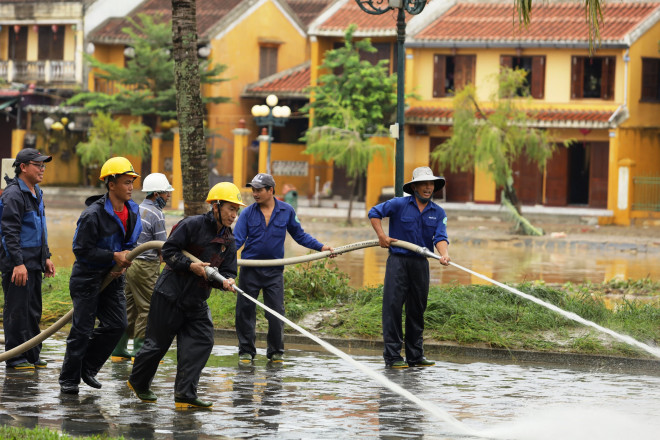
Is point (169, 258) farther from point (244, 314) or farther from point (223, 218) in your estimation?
point (244, 314)

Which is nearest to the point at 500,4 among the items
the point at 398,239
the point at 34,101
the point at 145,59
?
the point at 145,59

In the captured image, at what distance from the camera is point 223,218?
30.5 ft

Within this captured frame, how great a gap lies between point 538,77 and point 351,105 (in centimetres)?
627

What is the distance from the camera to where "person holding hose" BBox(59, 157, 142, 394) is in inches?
387

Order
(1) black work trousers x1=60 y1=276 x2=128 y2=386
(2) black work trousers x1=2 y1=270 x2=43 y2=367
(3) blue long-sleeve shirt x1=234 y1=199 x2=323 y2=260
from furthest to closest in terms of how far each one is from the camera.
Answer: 1. (3) blue long-sleeve shirt x1=234 y1=199 x2=323 y2=260
2. (2) black work trousers x1=2 y1=270 x2=43 y2=367
3. (1) black work trousers x1=60 y1=276 x2=128 y2=386

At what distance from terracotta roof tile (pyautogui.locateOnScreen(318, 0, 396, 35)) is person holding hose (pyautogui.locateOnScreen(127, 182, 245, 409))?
3360 centimetres

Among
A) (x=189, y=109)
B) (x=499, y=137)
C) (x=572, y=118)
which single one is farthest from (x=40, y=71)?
(x=189, y=109)

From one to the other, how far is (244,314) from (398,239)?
5.62 feet

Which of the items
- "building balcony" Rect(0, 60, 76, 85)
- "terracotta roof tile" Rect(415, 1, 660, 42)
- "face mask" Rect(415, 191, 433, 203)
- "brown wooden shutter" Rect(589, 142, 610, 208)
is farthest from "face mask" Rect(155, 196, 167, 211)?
"building balcony" Rect(0, 60, 76, 85)

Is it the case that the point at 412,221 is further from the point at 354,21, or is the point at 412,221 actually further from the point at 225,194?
the point at 354,21

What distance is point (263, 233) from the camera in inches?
480

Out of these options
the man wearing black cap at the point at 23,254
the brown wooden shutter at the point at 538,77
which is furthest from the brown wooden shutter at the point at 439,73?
the man wearing black cap at the point at 23,254

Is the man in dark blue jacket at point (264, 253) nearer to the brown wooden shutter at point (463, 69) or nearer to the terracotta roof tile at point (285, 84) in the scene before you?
the brown wooden shutter at point (463, 69)

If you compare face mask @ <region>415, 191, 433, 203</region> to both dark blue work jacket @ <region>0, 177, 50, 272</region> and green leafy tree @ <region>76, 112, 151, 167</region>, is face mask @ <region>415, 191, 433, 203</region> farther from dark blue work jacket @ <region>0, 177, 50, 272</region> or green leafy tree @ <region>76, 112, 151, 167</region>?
green leafy tree @ <region>76, 112, 151, 167</region>
